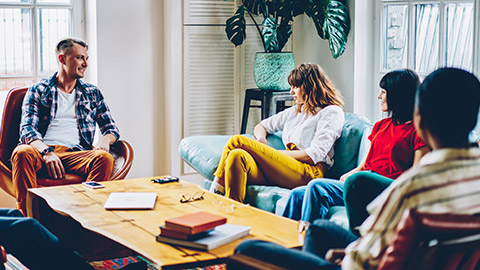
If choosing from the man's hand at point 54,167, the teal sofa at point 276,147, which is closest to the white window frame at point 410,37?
A: the teal sofa at point 276,147

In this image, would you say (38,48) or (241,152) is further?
(38,48)

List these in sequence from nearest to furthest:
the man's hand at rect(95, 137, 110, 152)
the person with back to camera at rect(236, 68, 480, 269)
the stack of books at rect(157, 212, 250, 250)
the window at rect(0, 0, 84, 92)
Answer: the person with back to camera at rect(236, 68, 480, 269) < the stack of books at rect(157, 212, 250, 250) < the man's hand at rect(95, 137, 110, 152) < the window at rect(0, 0, 84, 92)

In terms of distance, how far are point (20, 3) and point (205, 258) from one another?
3035 mm

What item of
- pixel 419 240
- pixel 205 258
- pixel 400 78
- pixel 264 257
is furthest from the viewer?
pixel 400 78

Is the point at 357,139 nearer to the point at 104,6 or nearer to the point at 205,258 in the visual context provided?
the point at 205,258

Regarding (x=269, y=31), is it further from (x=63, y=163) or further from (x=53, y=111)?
(x=63, y=163)

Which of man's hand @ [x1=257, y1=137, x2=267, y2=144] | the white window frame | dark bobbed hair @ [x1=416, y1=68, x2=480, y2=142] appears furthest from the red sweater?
dark bobbed hair @ [x1=416, y1=68, x2=480, y2=142]

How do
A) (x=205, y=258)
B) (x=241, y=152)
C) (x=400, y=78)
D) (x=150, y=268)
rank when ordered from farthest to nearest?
(x=241, y=152) → (x=150, y=268) → (x=400, y=78) → (x=205, y=258)

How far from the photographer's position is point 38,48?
4609mm

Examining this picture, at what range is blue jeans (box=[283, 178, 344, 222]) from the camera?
122 inches

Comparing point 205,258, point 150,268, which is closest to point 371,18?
point 150,268

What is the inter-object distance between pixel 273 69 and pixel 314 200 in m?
1.69

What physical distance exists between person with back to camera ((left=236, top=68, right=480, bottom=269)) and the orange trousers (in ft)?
8.00

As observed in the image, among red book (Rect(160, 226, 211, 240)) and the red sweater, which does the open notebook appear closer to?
red book (Rect(160, 226, 211, 240))
